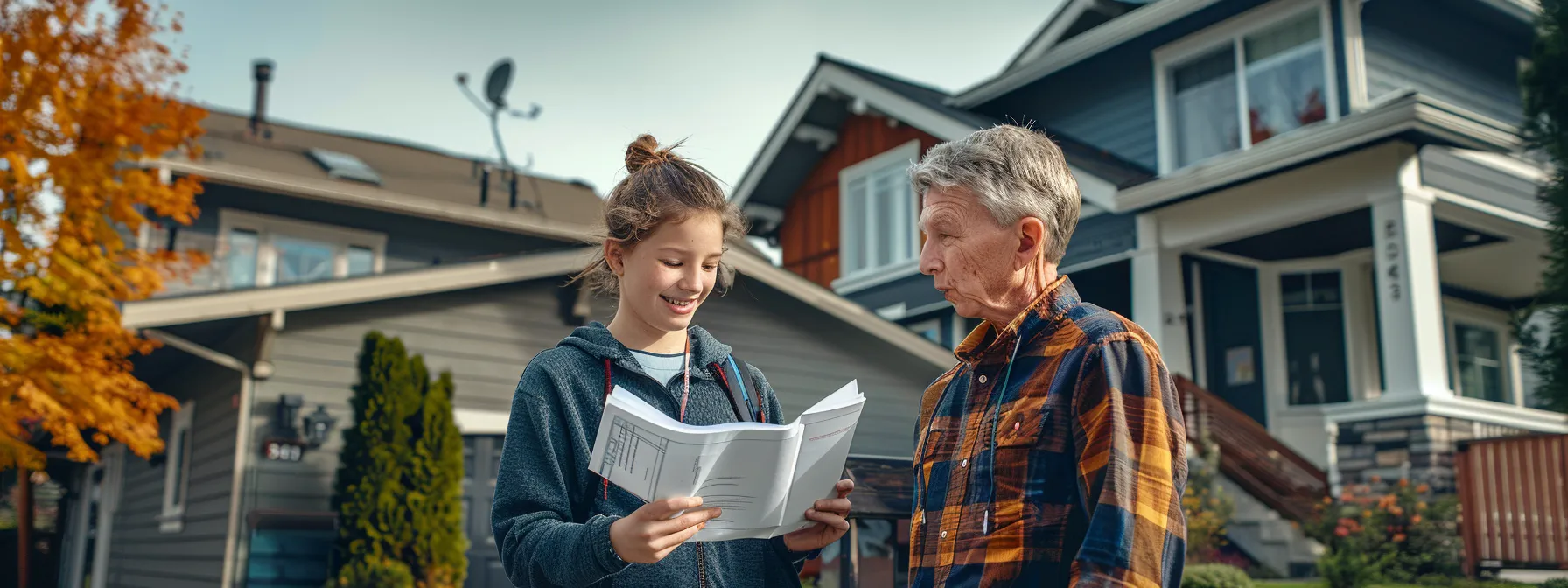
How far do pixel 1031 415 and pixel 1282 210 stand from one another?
10.6 metres

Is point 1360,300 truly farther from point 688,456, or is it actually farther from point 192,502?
point 688,456

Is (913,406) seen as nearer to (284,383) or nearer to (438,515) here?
(438,515)

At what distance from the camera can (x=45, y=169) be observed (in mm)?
9359

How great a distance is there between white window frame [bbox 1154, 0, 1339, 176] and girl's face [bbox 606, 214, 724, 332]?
33.4 ft

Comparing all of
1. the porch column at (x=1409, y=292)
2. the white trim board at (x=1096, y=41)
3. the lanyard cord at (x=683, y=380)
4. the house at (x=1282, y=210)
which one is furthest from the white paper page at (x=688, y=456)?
the white trim board at (x=1096, y=41)

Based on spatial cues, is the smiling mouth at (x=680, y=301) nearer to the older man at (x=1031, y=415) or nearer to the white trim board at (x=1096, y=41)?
the older man at (x=1031, y=415)

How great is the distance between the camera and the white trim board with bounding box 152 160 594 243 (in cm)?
1436

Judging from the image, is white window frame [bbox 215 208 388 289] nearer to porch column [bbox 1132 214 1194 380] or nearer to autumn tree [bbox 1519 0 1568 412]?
porch column [bbox 1132 214 1194 380]

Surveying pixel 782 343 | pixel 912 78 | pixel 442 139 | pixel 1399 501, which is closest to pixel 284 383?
pixel 782 343

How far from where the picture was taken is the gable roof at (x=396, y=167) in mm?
15859

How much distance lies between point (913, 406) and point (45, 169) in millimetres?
8431

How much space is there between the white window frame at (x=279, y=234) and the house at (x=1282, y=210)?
590cm

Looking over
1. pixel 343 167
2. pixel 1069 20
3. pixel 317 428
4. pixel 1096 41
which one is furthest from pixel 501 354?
pixel 1069 20

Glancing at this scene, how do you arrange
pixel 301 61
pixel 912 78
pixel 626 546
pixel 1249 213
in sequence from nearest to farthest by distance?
pixel 626 546, pixel 1249 213, pixel 912 78, pixel 301 61
